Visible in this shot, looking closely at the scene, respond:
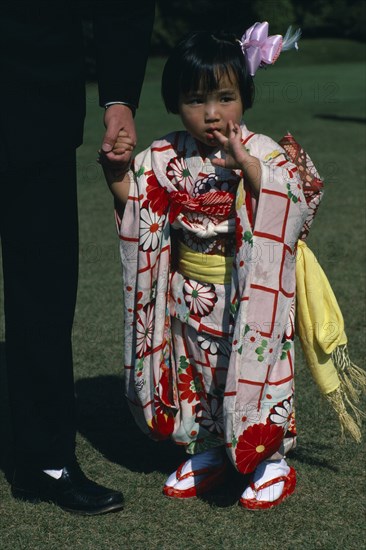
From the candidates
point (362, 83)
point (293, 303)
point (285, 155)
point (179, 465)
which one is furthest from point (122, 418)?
point (362, 83)

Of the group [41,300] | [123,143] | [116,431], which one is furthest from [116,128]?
[116,431]

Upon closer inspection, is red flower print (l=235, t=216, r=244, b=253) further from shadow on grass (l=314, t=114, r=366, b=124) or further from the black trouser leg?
shadow on grass (l=314, t=114, r=366, b=124)

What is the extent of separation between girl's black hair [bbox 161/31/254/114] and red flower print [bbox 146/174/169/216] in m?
0.23

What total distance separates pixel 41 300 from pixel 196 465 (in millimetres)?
759

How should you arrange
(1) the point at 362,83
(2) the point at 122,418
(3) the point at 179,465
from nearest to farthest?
(3) the point at 179,465, (2) the point at 122,418, (1) the point at 362,83

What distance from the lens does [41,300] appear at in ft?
9.62

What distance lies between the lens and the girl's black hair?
9.48ft

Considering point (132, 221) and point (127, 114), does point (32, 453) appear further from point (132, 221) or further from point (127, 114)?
point (127, 114)

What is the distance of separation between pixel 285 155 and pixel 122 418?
136cm

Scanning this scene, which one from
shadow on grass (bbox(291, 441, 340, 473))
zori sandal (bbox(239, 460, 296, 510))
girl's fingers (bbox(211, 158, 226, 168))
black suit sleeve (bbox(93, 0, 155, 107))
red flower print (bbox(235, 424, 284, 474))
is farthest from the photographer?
shadow on grass (bbox(291, 441, 340, 473))

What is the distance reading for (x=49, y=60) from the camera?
8.76 ft

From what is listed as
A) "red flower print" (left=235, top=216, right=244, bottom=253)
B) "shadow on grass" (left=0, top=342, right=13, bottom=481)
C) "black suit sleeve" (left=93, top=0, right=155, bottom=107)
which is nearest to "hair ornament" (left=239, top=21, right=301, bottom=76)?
"black suit sleeve" (left=93, top=0, right=155, bottom=107)

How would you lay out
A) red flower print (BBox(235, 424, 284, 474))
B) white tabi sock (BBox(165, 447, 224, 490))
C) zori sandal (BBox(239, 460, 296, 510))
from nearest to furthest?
red flower print (BBox(235, 424, 284, 474)), zori sandal (BBox(239, 460, 296, 510)), white tabi sock (BBox(165, 447, 224, 490))

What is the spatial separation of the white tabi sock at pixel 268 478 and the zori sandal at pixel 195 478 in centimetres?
15
